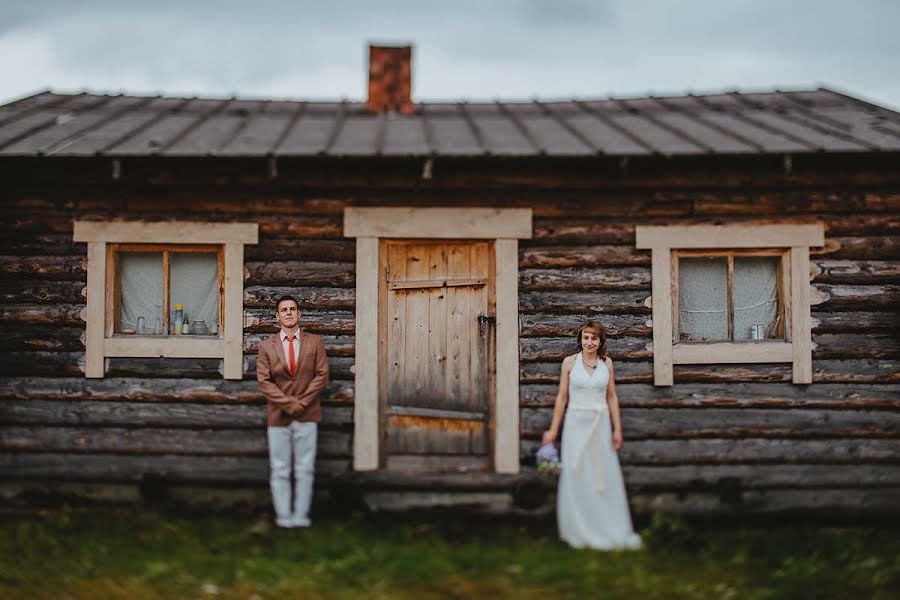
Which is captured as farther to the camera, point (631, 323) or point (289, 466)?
point (631, 323)

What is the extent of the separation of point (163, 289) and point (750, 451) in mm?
5190

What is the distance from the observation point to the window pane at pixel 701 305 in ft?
22.4

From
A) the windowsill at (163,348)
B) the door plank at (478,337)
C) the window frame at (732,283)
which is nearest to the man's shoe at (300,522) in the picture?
the windowsill at (163,348)

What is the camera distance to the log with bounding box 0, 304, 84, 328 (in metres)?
6.65

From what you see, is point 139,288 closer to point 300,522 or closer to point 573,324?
point 300,522

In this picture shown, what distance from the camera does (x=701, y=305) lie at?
682cm

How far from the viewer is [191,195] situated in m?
6.70

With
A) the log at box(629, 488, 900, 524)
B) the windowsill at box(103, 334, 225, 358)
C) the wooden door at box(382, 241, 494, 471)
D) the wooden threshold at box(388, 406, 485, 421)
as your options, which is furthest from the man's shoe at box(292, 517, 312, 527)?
the log at box(629, 488, 900, 524)

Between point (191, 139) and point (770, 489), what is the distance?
18.8ft

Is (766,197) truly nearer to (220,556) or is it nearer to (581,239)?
(581,239)

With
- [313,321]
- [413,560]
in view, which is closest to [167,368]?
[313,321]

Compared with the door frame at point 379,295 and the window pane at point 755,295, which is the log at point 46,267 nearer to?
the door frame at point 379,295

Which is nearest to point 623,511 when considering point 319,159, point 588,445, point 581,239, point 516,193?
point 588,445

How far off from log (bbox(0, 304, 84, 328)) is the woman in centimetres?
407
